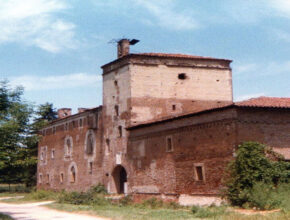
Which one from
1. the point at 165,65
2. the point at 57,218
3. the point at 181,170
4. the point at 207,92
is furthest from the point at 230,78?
the point at 57,218

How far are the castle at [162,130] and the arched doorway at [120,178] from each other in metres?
0.08

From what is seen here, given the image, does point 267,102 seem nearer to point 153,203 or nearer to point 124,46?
point 153,203

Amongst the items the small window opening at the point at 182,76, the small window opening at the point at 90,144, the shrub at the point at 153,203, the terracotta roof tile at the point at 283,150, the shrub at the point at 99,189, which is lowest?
the shrub at the point at 153,203

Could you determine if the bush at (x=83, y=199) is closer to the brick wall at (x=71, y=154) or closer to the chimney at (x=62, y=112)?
the brick wall at (x=71, y=154)

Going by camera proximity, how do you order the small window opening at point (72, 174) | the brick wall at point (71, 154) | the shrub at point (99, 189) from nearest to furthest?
the shrub at point (99, 189) → the brick wall at point (71, 154) → the small window opening at point (72, 174)

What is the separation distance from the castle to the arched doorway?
82mm

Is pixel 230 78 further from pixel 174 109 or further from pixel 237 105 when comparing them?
pixel 237 105

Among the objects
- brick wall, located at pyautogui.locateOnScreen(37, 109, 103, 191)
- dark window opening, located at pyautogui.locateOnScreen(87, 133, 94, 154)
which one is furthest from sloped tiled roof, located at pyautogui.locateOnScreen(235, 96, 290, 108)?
dark window opening, located at pyautogui.locateOnScreen(87, 133, 94, 154)

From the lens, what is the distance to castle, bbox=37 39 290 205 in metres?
21.6

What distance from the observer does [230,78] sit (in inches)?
1294

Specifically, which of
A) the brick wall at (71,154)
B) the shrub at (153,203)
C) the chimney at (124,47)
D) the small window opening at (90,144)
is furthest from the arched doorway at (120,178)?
the chimney at (124,47)

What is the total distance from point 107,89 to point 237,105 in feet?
49.6

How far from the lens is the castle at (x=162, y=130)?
21.6 meters

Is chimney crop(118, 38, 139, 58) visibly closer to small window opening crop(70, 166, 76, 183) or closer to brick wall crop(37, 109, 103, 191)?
brick wall crop(37, 109, 103, 191)
